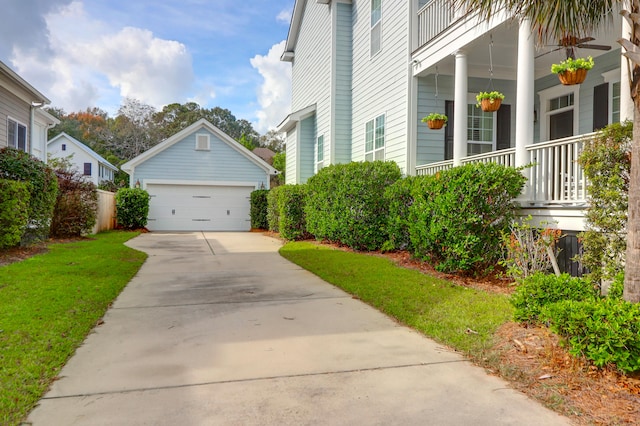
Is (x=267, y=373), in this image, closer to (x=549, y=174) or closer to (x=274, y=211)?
(x=549, y=174)

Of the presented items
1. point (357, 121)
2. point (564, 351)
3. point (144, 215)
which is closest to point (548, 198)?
point (564, 351)

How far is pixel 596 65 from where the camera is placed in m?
9.08

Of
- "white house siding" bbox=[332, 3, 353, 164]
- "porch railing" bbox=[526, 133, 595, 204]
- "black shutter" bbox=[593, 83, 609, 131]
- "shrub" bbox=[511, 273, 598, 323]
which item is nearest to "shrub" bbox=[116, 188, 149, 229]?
"white house siding" bbox=[332, 3, 353, 164]

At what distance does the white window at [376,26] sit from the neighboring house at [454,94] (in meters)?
0.03

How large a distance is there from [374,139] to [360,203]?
3.00 meters

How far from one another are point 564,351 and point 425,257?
417 cm

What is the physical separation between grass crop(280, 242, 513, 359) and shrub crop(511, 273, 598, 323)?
0.35 metres

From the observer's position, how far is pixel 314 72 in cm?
1602

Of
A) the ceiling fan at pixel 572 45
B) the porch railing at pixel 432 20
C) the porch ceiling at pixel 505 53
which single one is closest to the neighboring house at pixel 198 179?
the porch railing at pixel 432 20

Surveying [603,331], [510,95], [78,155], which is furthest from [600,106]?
[78,155]

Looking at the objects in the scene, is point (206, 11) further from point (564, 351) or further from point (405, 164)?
point (564, 351)

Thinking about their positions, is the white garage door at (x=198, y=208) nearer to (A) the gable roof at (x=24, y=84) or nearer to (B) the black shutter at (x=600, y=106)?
(A) the gable roof at (x=24, y=84)

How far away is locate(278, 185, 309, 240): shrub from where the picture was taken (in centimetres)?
1345

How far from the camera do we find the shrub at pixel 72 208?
13031mm
